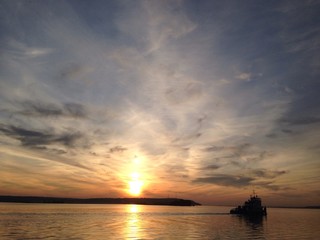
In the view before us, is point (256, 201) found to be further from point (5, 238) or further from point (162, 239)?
point (5, 238)

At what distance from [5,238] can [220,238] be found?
1808 inches

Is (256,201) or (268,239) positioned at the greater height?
(256,201)

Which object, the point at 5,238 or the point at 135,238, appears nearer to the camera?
the point at 5,238

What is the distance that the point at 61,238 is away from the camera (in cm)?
6047

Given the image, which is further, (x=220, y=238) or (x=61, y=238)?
(x=220, y=238)

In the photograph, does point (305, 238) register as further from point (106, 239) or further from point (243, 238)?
point (106, 239)

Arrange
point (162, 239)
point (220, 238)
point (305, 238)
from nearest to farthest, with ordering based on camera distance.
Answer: point (162, 239) < point (220, 238) < point (305, 238)

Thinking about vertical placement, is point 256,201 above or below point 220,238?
above

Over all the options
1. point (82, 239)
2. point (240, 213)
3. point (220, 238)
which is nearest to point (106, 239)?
point (82, 239)

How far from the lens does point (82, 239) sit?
198ft

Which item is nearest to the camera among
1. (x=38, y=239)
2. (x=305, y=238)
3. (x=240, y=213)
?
(x=38, y=239)

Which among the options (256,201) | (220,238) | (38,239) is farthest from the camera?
(256,201)

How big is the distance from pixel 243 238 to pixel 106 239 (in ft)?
107

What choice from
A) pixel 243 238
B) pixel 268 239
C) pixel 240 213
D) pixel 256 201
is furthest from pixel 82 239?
pixel 240 213
